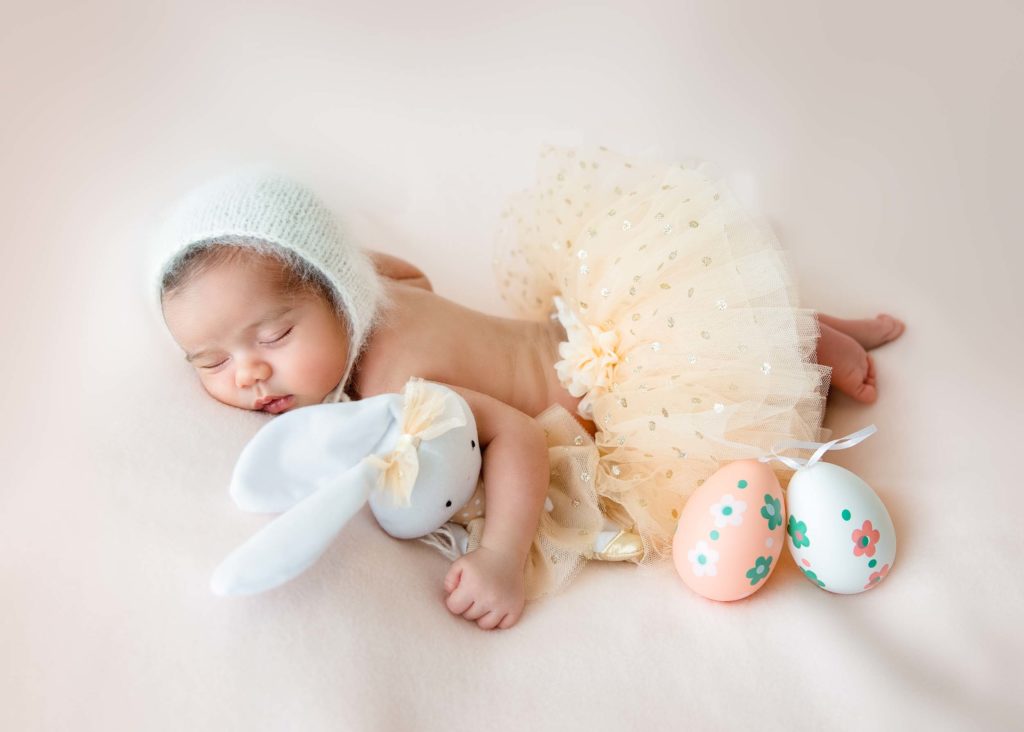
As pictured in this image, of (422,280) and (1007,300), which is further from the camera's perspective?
(422,280)

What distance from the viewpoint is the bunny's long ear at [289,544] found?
1010mm

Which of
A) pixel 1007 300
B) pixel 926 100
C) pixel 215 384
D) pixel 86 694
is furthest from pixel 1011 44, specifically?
pixel 86 694

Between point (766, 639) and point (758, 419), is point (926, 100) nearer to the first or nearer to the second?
point (758, 419)

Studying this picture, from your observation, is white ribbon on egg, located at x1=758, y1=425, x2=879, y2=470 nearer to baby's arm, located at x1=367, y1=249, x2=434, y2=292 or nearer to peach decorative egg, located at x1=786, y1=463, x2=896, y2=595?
peach decorative egg, located at x1=786, y1=463, x2=896, y2=595

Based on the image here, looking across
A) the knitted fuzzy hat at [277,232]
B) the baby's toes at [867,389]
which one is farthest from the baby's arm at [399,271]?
the baby's toes at [867,389]

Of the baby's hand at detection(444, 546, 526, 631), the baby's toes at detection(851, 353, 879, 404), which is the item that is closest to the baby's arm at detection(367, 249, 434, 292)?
the baby's hand at detection(444, 546, 526, 631)

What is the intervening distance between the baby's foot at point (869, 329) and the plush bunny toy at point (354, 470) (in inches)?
29.0

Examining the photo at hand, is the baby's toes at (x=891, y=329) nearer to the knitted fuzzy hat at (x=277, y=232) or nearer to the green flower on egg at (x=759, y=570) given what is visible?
the green flower on egg at (x=759, y=570)

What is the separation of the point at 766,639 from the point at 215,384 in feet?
2.85

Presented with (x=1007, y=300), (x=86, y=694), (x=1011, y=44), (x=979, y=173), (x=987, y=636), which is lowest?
(x=86, y=694)

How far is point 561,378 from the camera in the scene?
1.52 m

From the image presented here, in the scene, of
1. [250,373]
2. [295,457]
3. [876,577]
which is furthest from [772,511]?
[250,373]

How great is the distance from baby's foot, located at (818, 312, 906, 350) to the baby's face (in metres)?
0.88

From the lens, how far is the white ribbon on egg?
1.24 m
